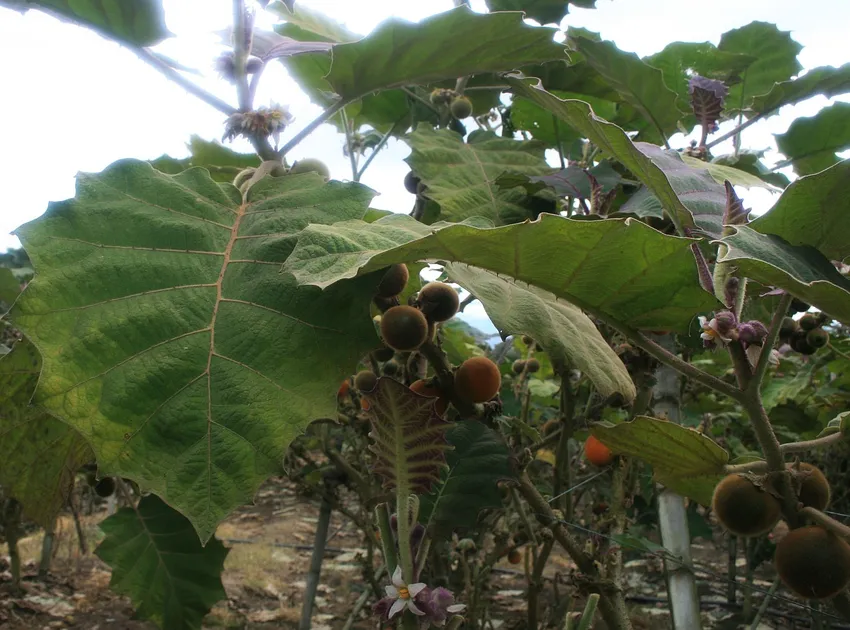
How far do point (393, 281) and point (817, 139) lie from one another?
1.15 metres

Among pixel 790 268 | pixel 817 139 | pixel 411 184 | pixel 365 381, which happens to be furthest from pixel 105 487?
pixel 817 139

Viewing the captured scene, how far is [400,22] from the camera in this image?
990 millimetres

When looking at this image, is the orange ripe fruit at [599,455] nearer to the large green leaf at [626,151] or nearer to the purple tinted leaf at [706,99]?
the purple tinted leaf at [706,99]

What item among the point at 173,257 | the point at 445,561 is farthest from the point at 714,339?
the point at 445,561

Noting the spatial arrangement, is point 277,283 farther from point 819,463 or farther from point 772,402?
point 819,463

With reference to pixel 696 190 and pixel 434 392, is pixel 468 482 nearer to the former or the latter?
pixel 434 392

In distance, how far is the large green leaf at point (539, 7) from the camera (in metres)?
1.59

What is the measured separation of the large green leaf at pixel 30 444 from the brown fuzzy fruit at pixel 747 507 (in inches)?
35.4

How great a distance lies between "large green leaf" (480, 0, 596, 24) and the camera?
1586 millimetres

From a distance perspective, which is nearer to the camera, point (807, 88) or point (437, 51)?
point (437, 51)

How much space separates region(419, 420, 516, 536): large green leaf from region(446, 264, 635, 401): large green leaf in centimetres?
27

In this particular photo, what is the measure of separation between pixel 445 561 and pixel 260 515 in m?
4.44

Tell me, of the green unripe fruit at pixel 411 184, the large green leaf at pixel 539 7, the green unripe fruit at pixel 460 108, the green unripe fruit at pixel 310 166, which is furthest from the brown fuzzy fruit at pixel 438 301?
the large green leaf at pixel 539 7

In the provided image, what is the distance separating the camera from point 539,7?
159 centimetres
